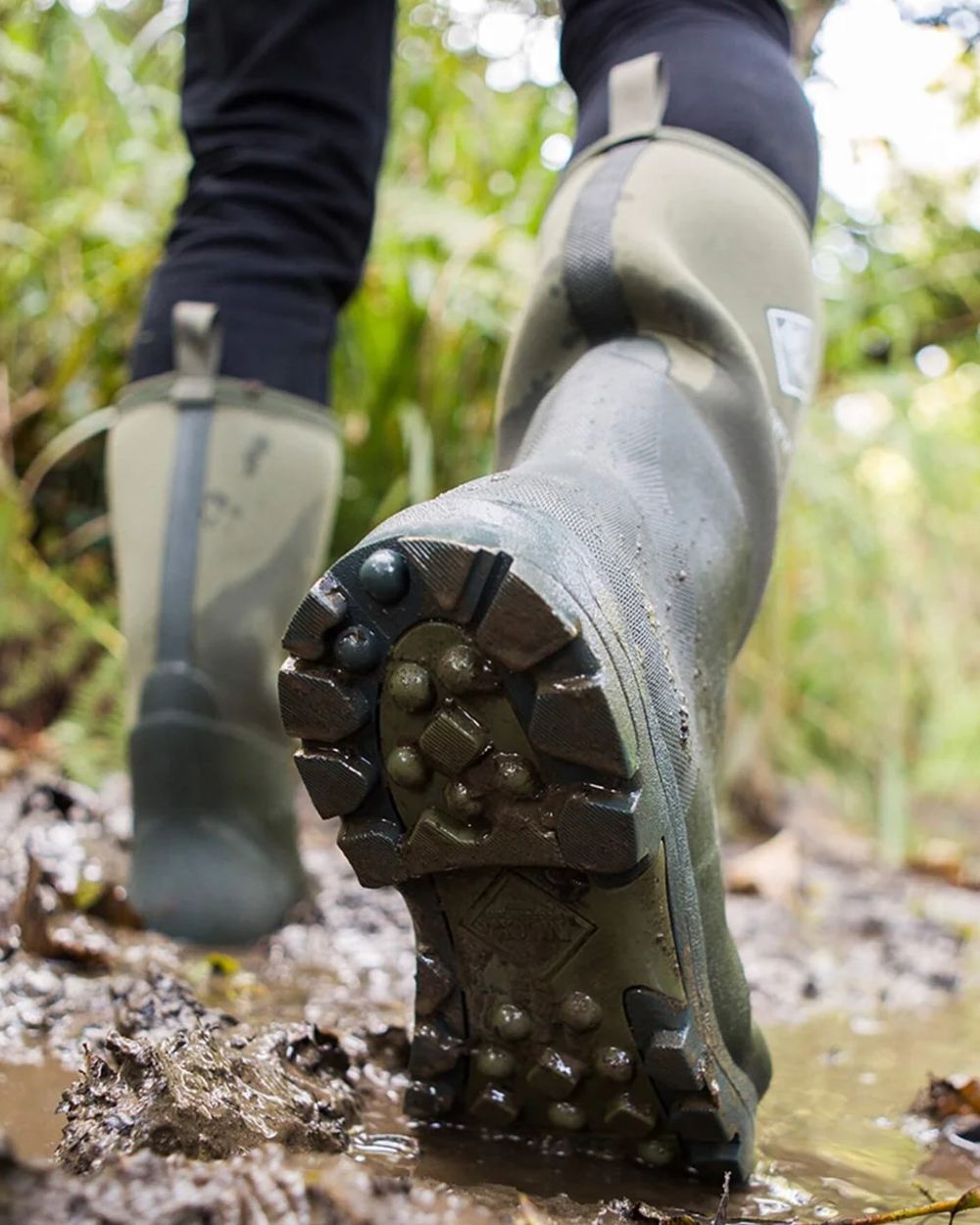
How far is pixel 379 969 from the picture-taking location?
1.36 m

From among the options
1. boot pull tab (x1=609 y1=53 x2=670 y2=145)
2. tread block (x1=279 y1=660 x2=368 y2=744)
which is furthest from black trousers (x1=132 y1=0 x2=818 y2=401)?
tread block (x1=279 y1=660 x2=368 y2=744)

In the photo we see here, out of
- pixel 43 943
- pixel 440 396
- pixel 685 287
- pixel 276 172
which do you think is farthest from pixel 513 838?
pixel 440 396

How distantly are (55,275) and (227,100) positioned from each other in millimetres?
1684

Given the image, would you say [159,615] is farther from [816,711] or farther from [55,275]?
[816,711]

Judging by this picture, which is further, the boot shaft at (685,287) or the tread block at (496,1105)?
the boot shaft at (685,287)

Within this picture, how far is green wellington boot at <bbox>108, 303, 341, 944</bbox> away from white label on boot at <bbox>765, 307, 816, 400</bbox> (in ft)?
1.71

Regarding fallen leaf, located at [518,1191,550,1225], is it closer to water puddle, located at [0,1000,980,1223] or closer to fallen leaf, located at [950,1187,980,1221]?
water puddle, located at [0,1000,980,1223]

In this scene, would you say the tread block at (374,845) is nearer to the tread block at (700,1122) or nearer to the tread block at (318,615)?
the tread block at (318,615)

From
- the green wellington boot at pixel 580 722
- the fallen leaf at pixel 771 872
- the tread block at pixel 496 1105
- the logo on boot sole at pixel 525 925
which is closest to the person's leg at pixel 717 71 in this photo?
the green wellington boot at pixel 580 722

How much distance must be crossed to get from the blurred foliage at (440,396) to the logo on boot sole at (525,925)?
162 cm

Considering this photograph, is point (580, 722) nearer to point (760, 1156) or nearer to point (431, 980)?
point (431, 980)

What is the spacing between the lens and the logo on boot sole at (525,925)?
753 millimetres

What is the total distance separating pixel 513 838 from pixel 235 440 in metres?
0.71

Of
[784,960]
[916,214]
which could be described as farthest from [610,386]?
[916,214]
